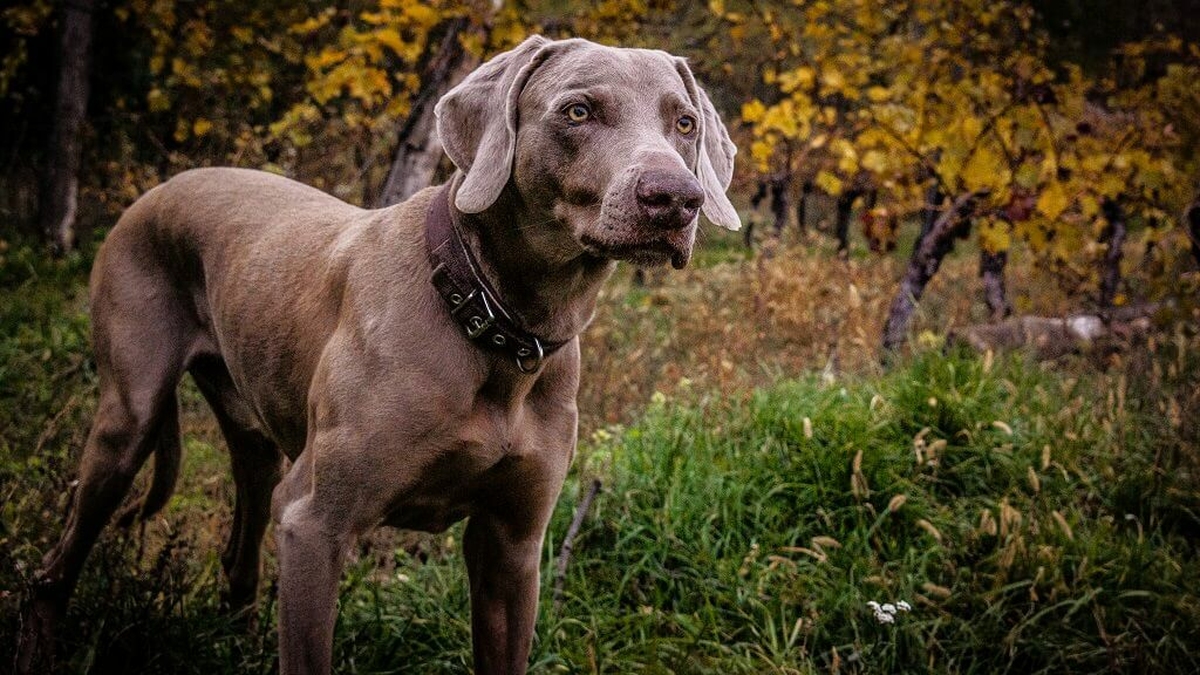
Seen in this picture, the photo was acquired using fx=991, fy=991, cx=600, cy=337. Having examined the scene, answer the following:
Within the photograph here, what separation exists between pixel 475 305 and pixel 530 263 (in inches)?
6.3

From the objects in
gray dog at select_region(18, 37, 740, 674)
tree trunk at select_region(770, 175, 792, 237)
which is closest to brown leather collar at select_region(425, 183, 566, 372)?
gray dog at select_region(18, 37, 740, 674)

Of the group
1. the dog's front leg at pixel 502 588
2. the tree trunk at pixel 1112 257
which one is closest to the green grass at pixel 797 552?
the dog's front leg at pixel 502 588

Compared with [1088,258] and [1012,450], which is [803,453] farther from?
[1088,258]

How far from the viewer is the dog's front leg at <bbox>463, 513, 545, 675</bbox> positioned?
8.13ft

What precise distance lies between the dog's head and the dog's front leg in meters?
0.77

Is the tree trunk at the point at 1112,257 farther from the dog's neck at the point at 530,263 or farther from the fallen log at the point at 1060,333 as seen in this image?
the dog's neck at the point at 530,263

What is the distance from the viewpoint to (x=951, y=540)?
11.8ft

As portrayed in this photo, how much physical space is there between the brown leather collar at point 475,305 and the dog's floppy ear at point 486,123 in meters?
0.14

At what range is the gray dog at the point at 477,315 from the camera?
2.09 metres

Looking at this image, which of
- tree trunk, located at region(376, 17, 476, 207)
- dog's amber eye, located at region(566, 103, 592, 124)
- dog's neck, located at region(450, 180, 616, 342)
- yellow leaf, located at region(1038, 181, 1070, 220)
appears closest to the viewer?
dog's amber eye, located at region(566, 103, 592, 124)

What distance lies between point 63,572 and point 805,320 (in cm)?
481

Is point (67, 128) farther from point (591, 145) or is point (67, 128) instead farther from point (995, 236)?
point (591, 145)

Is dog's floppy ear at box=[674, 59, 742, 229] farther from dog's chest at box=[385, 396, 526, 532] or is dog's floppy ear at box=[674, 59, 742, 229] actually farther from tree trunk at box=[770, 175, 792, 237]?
tree trunk at box=[770, 175, 792, 237]

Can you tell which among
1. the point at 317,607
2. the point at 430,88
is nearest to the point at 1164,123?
the point at 430,88
